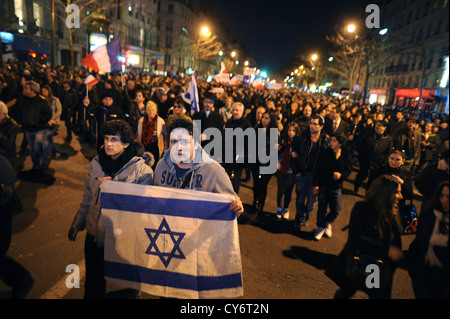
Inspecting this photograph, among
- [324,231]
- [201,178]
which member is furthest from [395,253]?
[324,231]

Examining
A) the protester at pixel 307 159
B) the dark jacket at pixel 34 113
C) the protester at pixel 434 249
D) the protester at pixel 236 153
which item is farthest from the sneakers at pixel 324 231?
the dark jacket at pixel 34 113

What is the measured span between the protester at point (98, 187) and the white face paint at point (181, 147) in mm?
340

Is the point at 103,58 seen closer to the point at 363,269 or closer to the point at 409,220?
the point at 409,220

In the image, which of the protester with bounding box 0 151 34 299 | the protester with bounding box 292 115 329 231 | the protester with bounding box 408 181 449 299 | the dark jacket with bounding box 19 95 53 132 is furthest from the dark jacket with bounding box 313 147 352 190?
the dark jacket with bounding box 19 95 53 132

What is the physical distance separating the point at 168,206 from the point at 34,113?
528 centimetres

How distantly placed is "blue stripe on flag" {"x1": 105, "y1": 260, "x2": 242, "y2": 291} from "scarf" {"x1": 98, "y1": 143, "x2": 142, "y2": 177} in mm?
882

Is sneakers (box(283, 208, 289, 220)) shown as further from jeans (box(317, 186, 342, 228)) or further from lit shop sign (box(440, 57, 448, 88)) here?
lit shop sign (box(440, 57, 448, 88))

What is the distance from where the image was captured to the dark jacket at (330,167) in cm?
484

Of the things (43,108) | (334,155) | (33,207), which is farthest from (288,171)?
(43,108)

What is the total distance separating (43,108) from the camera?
6.39 m

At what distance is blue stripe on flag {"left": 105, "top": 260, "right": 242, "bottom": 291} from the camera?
274 centimetres
